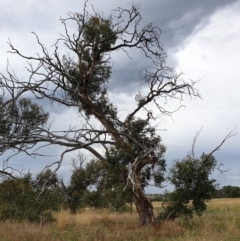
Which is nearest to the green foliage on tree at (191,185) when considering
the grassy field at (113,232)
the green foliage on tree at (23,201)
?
the grassy field at (113,232)

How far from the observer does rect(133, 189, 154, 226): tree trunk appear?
1634cm

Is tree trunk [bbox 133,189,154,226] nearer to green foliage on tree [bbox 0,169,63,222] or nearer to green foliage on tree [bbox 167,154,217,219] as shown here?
green foliage on tree [bbox 167,154,217,219]

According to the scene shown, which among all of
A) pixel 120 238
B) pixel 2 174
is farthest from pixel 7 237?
pixel 2 174

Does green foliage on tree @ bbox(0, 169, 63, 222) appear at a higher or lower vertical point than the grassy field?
higher

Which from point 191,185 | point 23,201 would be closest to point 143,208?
point 191,185

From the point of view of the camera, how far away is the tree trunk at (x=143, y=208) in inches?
643

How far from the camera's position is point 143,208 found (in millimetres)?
16516

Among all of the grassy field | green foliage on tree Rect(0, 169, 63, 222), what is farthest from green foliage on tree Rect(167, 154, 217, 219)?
green foliage on tree Rect(0, 169, 63, 222)

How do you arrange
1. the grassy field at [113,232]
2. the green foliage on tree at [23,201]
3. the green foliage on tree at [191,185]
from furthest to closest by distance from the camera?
the green foliage on tree at [23,201]
the green foliage on tree at [191,185]
the grassy field at [113,232]

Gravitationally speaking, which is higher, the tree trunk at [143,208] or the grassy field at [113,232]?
the tree trunk at [143,208]

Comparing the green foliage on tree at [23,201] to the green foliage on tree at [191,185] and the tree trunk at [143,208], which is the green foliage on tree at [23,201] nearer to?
the tree trunk at [143,208]

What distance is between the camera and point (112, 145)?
1719cm

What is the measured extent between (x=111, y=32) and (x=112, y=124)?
4.20 meters

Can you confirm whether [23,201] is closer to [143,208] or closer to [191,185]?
[143,208]
